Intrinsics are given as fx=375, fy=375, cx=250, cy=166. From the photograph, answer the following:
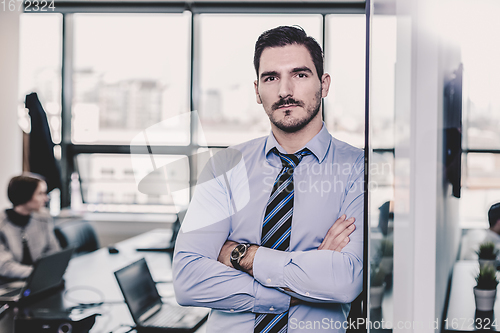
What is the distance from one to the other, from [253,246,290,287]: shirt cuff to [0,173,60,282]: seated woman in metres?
2.22

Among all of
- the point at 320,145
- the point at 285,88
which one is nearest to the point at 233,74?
the point at 285,88

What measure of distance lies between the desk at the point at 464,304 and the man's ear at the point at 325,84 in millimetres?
738

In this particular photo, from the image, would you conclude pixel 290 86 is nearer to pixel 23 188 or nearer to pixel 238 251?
pixel 238 251

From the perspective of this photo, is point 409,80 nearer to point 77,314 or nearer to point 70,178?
point 70,178

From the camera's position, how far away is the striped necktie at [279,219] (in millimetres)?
1263

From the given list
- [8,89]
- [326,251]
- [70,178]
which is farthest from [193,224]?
[8,89]

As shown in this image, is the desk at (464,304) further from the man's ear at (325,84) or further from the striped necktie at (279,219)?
the man's ear at (325,84)

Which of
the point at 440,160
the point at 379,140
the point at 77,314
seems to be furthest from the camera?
the point at 77,314

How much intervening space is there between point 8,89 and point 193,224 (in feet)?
4.56

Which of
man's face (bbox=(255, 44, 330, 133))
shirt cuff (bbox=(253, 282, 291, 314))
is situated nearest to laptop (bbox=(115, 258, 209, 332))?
shirt cuff (bbox=(253, 282, 291, 314))

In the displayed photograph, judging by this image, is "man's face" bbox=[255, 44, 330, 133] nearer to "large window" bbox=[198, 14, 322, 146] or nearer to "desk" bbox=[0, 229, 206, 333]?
"large window" bbox=[198, 14, 322, 146]

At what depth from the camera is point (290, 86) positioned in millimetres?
1262

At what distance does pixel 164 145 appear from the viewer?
1514 millimetres

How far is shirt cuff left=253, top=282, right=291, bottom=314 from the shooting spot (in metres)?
1.20
